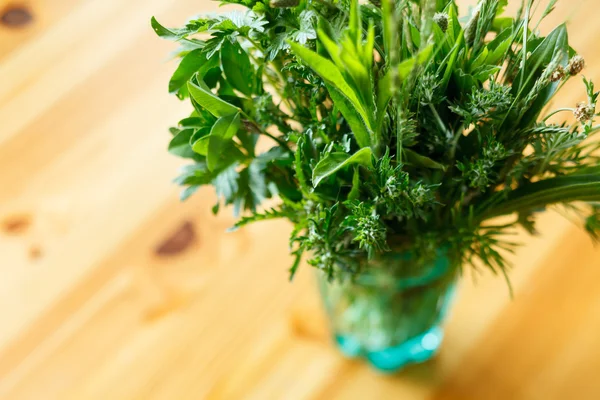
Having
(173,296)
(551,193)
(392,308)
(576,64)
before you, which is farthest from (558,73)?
(173,296)

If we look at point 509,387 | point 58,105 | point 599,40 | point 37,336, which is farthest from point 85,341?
point 599,40

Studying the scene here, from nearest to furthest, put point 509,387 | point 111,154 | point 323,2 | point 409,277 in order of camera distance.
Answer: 1. point 323,2
2. point 409,277
3. point 509,387
4. point 111,154

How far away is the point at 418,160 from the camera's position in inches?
17.7

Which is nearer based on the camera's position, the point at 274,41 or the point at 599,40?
the point at 274,41

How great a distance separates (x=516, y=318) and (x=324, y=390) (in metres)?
0.26

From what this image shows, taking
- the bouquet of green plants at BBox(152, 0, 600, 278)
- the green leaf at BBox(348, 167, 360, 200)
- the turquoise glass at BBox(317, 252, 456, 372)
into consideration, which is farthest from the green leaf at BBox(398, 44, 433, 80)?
the turquoise glass at BBox(317, 252, 456, 372)

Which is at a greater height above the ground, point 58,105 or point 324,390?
point 58,105

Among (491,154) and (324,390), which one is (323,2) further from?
(324,390)

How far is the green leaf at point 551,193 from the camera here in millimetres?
459

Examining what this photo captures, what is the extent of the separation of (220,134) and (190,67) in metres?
0.05

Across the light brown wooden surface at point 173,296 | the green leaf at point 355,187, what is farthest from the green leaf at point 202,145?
the light brown wooden surface at point 173,296

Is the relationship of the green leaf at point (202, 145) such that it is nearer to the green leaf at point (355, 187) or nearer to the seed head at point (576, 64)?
the green leaf at point (355, 187)

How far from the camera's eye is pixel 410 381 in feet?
2.62

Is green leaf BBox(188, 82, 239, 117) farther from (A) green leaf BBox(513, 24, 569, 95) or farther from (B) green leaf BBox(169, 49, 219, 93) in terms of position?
(A) green leaf BBox(513, 24, 569, 95)
